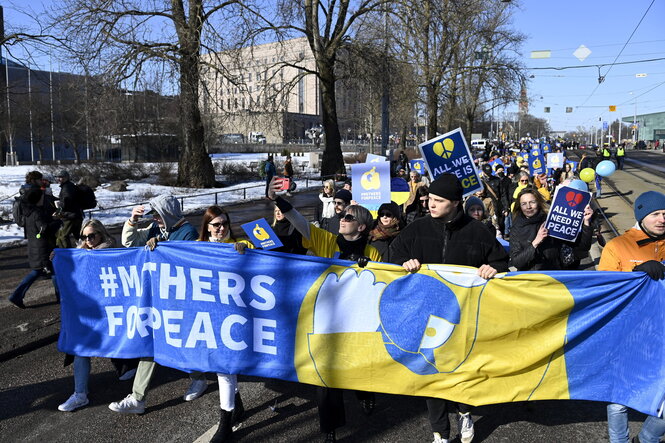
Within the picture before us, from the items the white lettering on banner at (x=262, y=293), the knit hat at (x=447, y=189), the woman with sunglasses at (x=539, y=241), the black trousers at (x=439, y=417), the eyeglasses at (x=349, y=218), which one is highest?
the knit hat at (x=447, y=189)

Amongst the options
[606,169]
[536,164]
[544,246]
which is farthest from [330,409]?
[536,164]

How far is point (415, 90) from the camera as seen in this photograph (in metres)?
33.8

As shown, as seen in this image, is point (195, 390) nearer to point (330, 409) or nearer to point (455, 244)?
point (330, 409)

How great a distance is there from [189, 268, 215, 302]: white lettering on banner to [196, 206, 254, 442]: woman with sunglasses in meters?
0.34

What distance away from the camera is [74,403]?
448 centimetres

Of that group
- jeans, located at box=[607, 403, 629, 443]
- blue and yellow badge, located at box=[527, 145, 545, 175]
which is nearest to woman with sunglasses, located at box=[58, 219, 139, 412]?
jeans, located at box=[607, 403, 629, 443]

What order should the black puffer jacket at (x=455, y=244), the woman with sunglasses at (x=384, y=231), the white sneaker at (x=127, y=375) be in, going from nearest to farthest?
the black puffer jacket at (x=455, y=244), the white sneaker at (x=127, y=375), the woman with sunglasses at (x=384, y=231)

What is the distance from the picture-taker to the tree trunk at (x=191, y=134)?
18.3m

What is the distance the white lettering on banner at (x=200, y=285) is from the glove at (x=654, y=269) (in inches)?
120

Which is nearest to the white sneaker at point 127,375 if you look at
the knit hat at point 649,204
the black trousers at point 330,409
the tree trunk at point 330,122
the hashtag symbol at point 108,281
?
the hashtag symbol at point 108,281

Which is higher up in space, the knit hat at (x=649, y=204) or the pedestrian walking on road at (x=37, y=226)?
the knit hat at (x=649, y=204)

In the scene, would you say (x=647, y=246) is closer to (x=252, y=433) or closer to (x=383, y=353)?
(x=383, y=353)

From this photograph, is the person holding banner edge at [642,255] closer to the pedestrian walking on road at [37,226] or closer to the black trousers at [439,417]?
the black trousers at [439,417]

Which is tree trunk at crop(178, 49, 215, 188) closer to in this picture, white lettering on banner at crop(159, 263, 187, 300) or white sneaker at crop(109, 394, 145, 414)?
white lettering on banner at crop(159, 263, 187, 300)
